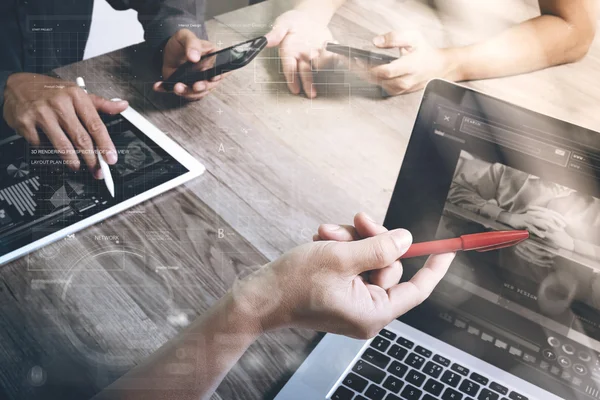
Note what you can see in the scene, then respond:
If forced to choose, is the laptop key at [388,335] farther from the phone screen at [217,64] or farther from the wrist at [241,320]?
the phone screen at [217,64]

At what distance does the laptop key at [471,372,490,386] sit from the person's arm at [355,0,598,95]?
332 mm

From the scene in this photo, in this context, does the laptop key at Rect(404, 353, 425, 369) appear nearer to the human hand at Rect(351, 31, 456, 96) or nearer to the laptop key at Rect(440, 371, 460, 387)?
the laptop key at Rect(440, 371, 460, 387)

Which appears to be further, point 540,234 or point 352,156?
point 352,156

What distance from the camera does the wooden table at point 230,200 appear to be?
1.25ft

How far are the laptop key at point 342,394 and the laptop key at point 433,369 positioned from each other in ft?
0.21

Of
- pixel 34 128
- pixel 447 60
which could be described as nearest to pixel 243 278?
pixel 34 128

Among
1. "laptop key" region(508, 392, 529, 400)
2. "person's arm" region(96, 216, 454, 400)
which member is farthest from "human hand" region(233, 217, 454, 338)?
"laptop key" region(508, 392, 529, 400)

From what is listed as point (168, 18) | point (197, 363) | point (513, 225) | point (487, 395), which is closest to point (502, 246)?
point (513, 225)

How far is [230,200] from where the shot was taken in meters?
0.48

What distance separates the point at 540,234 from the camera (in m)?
0.37

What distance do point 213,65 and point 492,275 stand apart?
0.39 meters

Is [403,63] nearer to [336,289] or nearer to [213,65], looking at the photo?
→ [213,65]

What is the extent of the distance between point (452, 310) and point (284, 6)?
434 millimetres

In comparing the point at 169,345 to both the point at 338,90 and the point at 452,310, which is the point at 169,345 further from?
the point at 338,90
